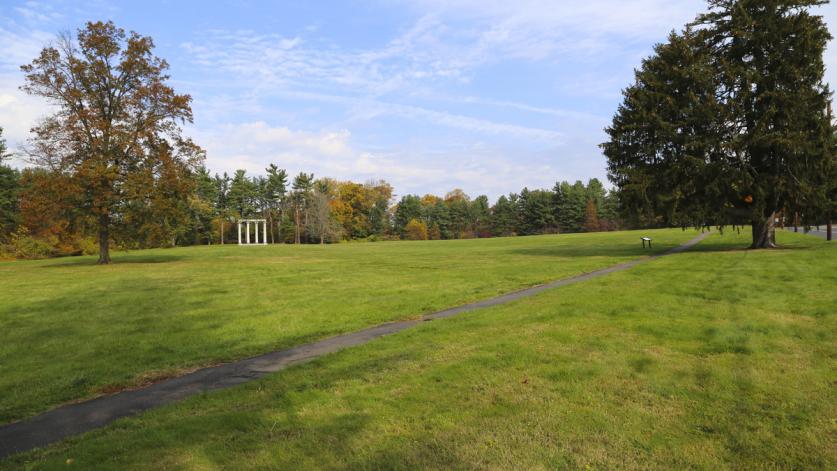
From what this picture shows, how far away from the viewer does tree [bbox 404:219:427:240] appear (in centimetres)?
11338

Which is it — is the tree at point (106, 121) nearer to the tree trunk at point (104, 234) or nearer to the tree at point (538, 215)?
the tree trunk at point (104, 234)

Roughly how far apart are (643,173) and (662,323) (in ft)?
70.7

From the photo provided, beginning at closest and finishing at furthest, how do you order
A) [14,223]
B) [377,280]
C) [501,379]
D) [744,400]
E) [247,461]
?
Answer: [247,461], [744,400], [501,379], [377,280], [14,223]

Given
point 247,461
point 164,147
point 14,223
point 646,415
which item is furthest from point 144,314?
point 14,223

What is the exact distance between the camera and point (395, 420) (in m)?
5.13

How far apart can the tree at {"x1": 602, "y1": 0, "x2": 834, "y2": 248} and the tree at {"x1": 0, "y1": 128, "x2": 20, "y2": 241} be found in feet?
227

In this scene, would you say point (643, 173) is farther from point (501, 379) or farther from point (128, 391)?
point (128, 391)

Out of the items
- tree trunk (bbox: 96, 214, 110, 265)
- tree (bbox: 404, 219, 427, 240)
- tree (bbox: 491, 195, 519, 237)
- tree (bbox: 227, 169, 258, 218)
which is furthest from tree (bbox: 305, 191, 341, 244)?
tree trunk (bbox: 96, 214, 110, 265)

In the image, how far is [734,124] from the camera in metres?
27.6

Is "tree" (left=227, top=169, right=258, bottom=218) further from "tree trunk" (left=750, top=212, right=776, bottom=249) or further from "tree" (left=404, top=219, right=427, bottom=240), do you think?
"tree trunk" (left=750, top=212, right=776, bottom=249)

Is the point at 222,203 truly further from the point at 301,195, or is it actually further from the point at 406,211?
the point at 406,211

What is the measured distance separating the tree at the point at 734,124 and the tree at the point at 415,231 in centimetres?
8427

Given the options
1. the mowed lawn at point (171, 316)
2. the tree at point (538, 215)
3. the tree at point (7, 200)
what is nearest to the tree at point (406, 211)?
the tree at point (538, 215)

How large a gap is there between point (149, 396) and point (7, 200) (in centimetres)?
7148
